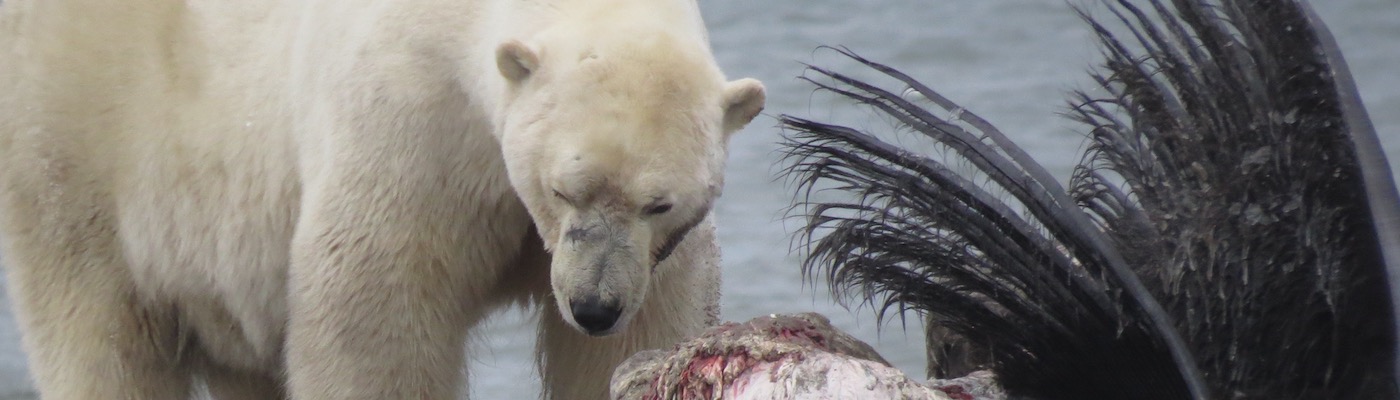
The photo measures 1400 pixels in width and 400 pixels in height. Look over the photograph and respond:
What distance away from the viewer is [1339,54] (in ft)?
9.44

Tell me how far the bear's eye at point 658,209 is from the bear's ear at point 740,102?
0.75ft

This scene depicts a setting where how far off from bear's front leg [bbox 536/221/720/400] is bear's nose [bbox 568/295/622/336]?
0.35 m

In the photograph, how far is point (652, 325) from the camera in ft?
11.1

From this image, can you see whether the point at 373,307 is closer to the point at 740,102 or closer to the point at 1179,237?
the point at 740,102

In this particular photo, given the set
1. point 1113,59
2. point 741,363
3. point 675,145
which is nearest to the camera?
point 741,363

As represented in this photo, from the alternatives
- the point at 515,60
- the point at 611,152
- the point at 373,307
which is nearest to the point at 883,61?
the point at 373,307

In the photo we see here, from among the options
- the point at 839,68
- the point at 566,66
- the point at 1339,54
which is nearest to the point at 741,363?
the point at 566,66

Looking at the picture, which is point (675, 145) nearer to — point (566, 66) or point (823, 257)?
point (566, 66)

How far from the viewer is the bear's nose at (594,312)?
2.80 m

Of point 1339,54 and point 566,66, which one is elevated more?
point 1339,54

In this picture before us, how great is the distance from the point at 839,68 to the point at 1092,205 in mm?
8140

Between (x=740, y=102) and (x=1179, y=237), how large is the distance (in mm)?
800

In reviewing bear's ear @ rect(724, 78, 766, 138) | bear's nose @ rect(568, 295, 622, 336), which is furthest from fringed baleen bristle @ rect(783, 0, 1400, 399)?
bear's nose @ rect(568, 295, 622, 336)

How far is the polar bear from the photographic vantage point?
111 inches
